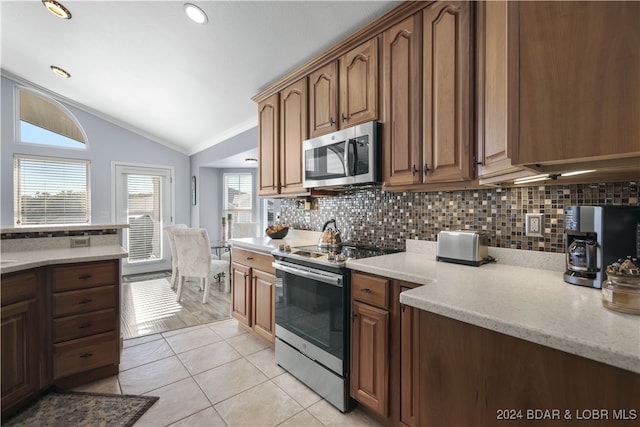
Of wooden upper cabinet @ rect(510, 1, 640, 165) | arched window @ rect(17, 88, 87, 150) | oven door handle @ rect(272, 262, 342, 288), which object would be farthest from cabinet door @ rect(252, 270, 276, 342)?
arched window @ rect(17, 88, 87, 150)

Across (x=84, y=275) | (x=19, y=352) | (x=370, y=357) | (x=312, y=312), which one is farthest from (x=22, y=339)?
(x=370, y=357)

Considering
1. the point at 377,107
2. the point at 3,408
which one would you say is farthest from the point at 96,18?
the point at 3,408

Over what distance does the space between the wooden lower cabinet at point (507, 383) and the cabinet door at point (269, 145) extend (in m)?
2.07

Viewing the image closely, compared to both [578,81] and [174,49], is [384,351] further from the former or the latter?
[174,49]

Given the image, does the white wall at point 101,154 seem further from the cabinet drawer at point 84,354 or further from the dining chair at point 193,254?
the cabinet drawer at point 84,354

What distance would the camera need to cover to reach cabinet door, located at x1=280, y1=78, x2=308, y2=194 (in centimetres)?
249

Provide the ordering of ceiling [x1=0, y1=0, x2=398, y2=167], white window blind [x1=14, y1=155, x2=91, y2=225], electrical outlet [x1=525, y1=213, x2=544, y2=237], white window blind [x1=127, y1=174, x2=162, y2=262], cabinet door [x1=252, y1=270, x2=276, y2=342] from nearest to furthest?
electrical outlet [x1=525, y1=213, x2=544, y2=237], ceiling [x1=0, y1=0, x2=398, y2=167], cabinet door [x1=252, y1=270, x2=276, y2=342], white window blind [x1=14, y1=155, x2=91, y2=225], white window blind [x1=127, y1=174, x2=162, y2=262]

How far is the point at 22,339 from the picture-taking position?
173 cm

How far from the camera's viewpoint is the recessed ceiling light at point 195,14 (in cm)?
214

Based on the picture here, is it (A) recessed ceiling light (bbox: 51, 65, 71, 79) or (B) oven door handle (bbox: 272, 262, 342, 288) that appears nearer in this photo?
(B) oven door handle (bbox: 272, 262, 342, 288)

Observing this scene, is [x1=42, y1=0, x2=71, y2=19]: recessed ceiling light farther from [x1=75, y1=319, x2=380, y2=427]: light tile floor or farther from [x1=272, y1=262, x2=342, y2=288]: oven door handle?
[x1=75, y1=319, x2=380, y2=427]: light tile floor

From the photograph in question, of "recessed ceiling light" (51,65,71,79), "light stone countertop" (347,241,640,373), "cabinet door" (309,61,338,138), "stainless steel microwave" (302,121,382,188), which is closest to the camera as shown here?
"light stone countertop" (347,241,640,373)

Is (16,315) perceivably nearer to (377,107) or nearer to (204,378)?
(204,378)

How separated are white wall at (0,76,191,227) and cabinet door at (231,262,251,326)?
3.38 m
